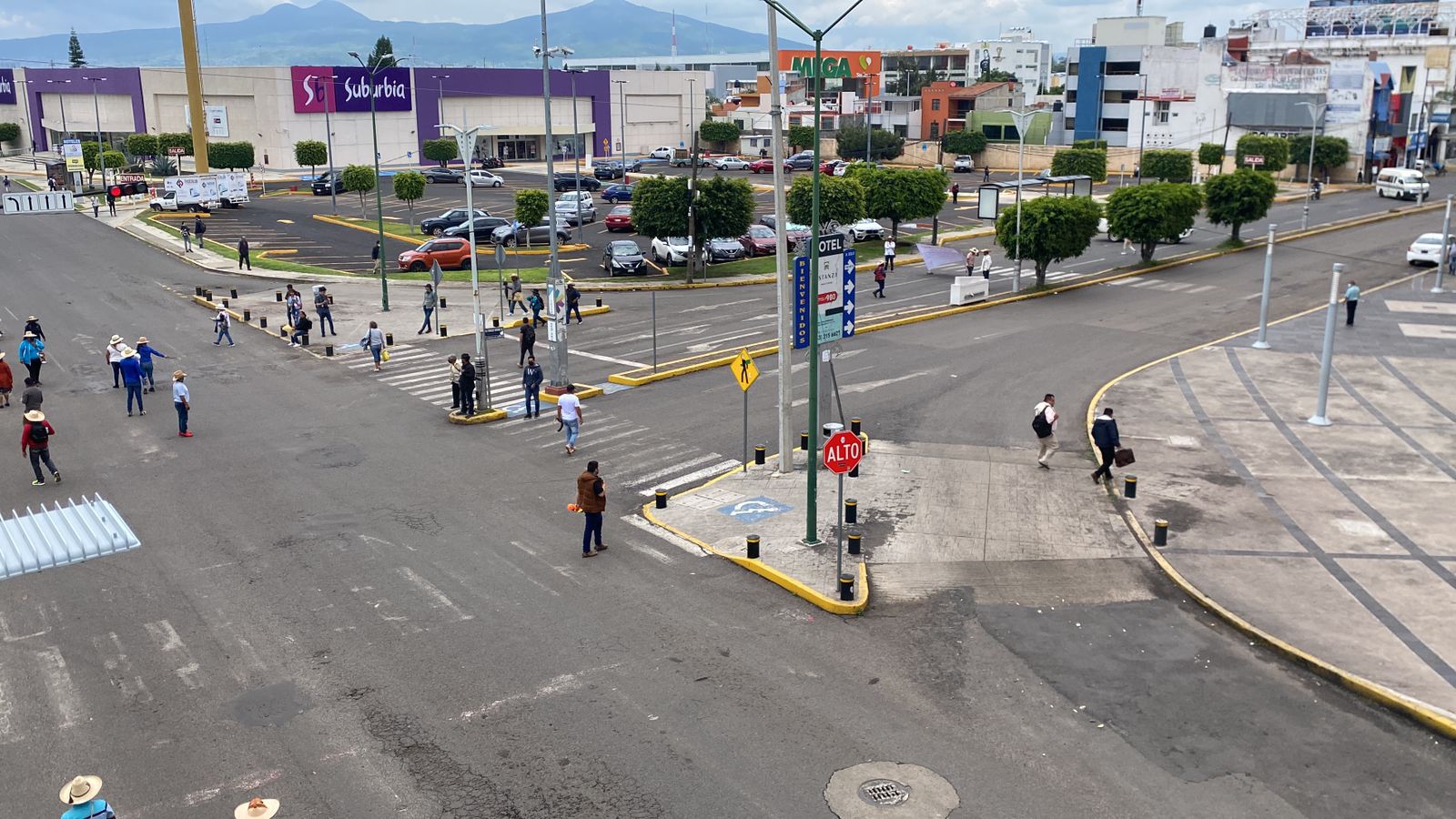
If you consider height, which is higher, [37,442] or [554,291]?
[554,291]

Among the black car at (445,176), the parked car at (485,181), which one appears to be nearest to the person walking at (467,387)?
the parked car at (485,181)

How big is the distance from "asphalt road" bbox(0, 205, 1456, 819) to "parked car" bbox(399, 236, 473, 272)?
25.5 m

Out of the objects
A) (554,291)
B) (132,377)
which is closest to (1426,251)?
(554,291)

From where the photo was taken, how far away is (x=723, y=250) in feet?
164

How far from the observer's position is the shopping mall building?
310 feet

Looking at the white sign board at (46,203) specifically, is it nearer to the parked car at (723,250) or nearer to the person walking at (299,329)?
the parked car at (723,250)

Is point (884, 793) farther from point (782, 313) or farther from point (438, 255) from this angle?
point (438, 255)

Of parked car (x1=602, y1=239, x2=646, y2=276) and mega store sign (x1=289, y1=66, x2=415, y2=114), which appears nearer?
parked car (x1=602, y1=239, x2=646, y2=276)

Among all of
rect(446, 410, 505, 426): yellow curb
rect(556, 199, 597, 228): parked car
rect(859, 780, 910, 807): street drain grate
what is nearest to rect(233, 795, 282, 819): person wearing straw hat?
rect(859, 780, 910, 807): street drain grate

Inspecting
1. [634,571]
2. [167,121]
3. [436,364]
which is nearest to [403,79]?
[167,121]

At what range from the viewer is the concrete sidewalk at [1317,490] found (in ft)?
47.7

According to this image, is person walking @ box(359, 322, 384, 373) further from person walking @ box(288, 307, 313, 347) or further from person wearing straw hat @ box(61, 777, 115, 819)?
person wearing straw hat @ box(61, 777, 115, 819)

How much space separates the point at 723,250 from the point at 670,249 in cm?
339

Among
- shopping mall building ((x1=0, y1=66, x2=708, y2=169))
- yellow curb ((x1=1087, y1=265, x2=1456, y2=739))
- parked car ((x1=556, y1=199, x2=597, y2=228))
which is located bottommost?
yellow curb ((x1=1087, y1=265, x2=1456, y2=739))
